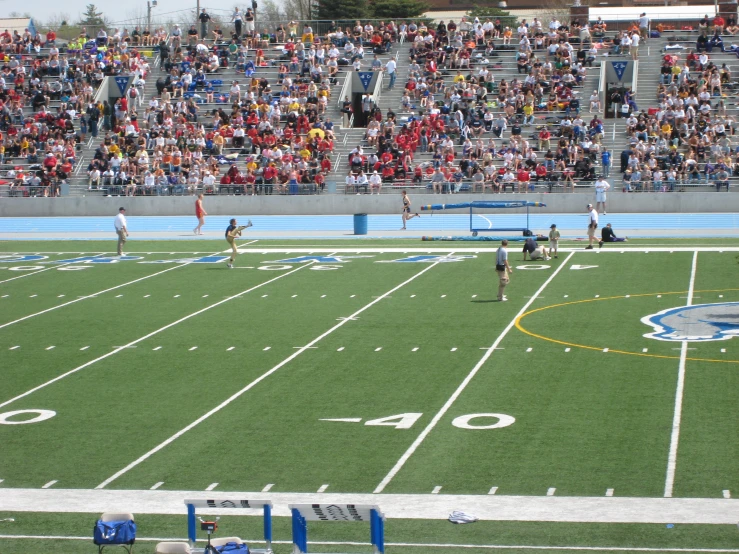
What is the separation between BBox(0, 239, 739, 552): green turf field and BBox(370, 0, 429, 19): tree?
51762 mm

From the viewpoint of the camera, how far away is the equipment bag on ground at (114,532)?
11.2m

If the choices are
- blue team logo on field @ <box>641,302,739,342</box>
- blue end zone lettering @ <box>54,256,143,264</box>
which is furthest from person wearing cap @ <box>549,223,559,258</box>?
blue end zone lettering @ <box>54,256,143,264</box>

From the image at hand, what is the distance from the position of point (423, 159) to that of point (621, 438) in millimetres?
34433

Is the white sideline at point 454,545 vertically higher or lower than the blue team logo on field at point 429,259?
lower

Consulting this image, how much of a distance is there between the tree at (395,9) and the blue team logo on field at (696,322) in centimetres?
5990

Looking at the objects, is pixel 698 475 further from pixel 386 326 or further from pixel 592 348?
pixel 386 326

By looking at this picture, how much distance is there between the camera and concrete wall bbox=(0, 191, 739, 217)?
1748 inches

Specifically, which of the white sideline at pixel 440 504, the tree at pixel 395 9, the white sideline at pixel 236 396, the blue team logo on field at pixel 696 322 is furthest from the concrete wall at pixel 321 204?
the tree at pixel 395 9

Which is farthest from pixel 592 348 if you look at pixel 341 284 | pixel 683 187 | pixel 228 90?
pixel 228 90

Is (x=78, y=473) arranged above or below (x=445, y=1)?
below

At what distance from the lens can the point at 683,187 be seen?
4481cm

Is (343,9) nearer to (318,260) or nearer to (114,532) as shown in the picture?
(318,260)

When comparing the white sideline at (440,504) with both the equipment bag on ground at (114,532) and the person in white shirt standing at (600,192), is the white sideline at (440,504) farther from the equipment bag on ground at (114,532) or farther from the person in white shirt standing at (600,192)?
the person in white shirt standing at (600,192)

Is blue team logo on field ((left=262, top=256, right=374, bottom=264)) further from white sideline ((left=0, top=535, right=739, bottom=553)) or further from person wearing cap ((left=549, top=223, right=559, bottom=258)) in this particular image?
white sideline ((left=0, top=535, right=739, bottom=553))
